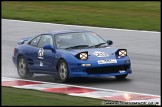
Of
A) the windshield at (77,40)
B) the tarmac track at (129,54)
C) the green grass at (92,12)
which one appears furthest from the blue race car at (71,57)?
the green grass at (92,12)

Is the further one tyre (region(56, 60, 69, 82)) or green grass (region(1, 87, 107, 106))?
tyre (region(56, 60, 69, 82))

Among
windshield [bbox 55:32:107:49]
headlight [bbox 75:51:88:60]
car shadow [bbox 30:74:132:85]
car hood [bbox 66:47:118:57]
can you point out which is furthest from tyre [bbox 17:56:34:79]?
headlight [bbox 75:51:88:60]

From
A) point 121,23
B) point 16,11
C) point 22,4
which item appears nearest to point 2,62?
point 121,23

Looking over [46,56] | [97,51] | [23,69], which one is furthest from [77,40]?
[23,69]

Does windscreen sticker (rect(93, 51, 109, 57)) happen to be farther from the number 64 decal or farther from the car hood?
the number 64 decal

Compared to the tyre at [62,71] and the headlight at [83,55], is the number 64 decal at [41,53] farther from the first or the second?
the headlight at [83,55]

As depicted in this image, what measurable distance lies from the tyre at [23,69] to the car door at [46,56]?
668mm

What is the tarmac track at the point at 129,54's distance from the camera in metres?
14.9

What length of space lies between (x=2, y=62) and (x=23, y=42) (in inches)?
93.7

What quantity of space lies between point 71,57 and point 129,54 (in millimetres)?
5480

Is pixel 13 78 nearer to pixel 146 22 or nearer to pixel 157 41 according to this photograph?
pixel 157 41

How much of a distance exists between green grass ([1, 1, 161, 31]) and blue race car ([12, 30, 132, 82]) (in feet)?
28.1

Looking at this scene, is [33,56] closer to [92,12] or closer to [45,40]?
[45,40]

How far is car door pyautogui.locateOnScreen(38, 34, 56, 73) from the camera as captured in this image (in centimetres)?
1590
